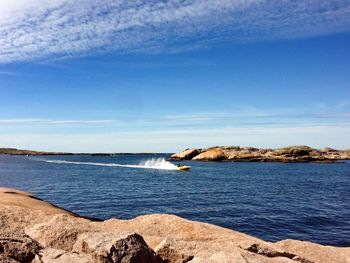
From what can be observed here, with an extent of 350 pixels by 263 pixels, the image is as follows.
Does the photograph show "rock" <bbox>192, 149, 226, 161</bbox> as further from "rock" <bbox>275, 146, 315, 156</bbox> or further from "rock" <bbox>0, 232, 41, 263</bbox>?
"rock" <bbox>0, 232, 41, 263</bbox>

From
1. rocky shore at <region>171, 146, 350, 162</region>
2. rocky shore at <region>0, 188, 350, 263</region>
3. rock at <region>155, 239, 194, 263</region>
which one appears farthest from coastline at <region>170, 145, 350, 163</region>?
rock at <region>155, 239, 194, 263</region>

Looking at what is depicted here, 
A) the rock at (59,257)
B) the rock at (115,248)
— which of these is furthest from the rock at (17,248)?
the rock at (115,248)

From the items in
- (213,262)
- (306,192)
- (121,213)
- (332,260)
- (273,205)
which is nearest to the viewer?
(213,262)

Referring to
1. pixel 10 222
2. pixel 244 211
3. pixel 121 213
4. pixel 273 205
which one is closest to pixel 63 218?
pixel 10 222

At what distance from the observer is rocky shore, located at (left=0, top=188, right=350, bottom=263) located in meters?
7.95

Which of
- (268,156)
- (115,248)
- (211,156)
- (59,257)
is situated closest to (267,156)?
(268,156)

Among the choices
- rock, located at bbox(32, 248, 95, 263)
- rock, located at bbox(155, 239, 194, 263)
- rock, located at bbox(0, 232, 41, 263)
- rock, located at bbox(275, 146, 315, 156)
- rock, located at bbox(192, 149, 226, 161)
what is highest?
rock, located at bbox(275, 146, 315, 156)

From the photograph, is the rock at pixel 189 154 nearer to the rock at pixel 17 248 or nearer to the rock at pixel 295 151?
the rock at pixel 295 151

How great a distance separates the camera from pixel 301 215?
34344mm

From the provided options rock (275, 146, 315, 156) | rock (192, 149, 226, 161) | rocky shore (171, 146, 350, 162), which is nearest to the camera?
rocky shore (171, 146, 350, 162)

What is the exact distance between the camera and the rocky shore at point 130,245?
26.1ft

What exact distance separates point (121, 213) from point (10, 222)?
22.8 meters

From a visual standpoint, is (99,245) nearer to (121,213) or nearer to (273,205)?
(121,213)

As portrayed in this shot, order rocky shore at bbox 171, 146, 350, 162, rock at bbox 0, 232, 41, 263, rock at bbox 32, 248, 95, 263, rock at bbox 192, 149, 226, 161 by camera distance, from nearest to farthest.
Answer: rock at bbox 0, 232, 41, 263
rock at bbox 32, 248, 95, 263
rocky shore at bbox 171, 146, 350, 162
rock at bbox 192, 149, 226, 161
